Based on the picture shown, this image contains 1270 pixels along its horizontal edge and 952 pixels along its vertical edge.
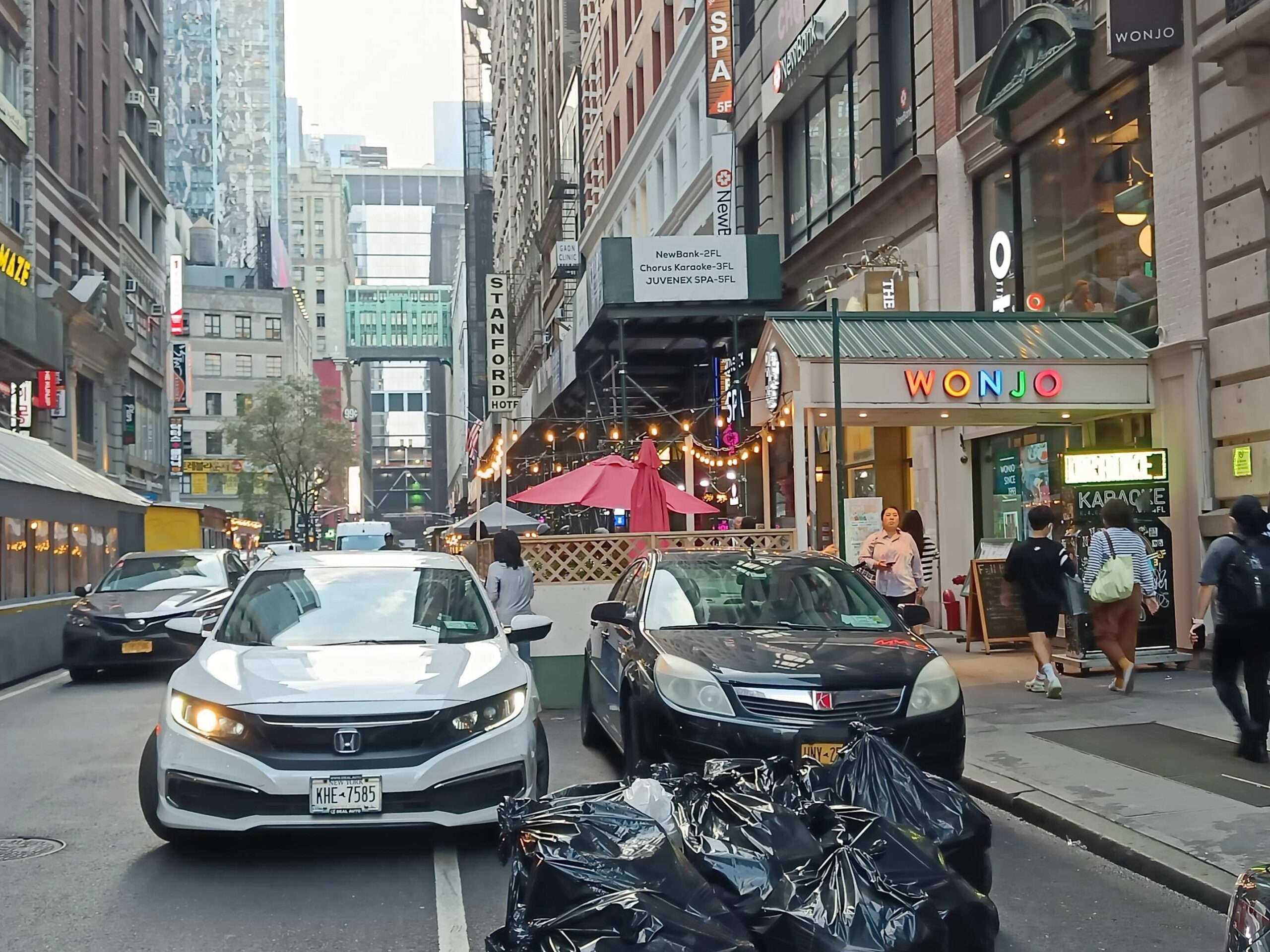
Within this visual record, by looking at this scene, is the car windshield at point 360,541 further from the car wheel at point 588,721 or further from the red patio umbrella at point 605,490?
the car wheel at point 588,721

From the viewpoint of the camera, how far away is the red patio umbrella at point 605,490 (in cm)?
1733

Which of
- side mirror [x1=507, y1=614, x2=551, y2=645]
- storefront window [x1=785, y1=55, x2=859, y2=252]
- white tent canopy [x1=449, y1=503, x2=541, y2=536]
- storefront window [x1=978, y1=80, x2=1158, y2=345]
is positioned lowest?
side mirror [x1=507, y1=614, x2=551, y2=645]

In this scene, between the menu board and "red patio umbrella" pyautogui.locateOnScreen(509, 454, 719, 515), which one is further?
"red patio umbrella" pyautogui.locateOnScreen(509, 454, 719, 515)

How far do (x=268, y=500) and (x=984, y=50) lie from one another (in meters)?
60.5

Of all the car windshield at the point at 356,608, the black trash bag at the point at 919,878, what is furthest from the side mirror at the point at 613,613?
the black trash bag at the point at 919,878

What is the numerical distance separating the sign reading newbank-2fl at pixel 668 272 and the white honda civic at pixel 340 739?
15411 millimetres

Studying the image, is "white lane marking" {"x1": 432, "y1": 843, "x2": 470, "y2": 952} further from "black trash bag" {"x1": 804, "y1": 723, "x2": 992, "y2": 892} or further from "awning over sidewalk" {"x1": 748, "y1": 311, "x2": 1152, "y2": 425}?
"awning over sidewalk" {"x1": 748, "y1": 311, "x2": 1152, "y2": 425}

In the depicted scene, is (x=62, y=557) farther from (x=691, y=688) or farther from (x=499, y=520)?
(x=691, y=688)

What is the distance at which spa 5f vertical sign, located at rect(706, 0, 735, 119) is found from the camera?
2602 centimetres

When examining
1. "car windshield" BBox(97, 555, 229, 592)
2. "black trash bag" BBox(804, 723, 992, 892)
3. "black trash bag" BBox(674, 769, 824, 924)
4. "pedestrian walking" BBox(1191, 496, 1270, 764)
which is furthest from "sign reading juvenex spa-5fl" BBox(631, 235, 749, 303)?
"black trash bag" BBox(674, 769, 824, 924)

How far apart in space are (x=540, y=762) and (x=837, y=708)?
161cm

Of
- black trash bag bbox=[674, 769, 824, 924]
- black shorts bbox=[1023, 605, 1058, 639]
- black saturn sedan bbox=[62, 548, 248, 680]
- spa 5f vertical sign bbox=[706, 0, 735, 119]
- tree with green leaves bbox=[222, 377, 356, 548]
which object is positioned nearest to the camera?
black trash bag bbox=[674, 769, 824, 924]

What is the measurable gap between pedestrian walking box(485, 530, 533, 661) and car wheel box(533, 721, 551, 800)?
4.58m

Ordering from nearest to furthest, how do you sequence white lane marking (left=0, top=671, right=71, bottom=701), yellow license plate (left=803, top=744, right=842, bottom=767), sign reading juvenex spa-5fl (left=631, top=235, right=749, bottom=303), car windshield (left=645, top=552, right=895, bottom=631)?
yellow license plate (left=803, top=744, right=842, bottom=767) < car windshield (left=645, top=552, right=895, bottom=631) < white lane marking (left=0, top=671, right=71, bottom=701) < sign reading juvenex spa-5fl (left=631, top=235, right=749, bottom=303)
